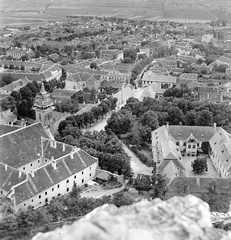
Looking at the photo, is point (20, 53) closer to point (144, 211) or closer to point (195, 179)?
point (195, 179)

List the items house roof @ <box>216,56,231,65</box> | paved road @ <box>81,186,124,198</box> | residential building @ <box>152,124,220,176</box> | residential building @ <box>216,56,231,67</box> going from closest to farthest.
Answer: paved road @ <box>81,186,124,198</box> → residential building @ <box>152,124,220,176</box> → residential building @ <box>216,56,231,67</box> → house roof @ <box>216,56,231,65</box>

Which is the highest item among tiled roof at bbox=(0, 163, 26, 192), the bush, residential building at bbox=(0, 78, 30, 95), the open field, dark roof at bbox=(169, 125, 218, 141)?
the open field

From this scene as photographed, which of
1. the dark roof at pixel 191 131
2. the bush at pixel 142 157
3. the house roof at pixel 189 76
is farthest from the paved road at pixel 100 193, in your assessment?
the house roof at pixel 189 76

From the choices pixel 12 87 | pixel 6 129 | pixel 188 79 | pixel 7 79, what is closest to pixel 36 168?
pixel 6 129

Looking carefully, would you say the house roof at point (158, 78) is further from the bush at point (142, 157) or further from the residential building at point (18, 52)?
the residential building at point (18, 52)

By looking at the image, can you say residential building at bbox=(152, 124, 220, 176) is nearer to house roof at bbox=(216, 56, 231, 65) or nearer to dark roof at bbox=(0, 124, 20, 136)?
dark roof at bbox=(0, 124, 20, 136)

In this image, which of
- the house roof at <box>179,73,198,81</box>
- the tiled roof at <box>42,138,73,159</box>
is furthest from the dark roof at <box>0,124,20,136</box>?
the house roof at <box>179,73,198,81</box>
